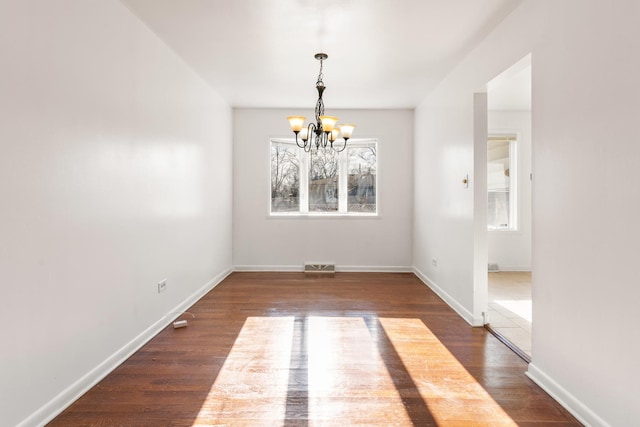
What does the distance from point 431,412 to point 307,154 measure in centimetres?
461

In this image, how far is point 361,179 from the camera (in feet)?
19.7

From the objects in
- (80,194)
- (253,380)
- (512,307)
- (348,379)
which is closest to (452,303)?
(512,307)

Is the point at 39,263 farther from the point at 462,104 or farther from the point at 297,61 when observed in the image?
the point at 462,104

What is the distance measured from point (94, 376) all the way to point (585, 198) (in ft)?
10.3

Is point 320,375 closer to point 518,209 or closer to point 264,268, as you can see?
point 264,268

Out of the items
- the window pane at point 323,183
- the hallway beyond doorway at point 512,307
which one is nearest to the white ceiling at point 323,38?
the window pane at point 323,183

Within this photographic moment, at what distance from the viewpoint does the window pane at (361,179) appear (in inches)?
236

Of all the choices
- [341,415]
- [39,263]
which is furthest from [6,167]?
[341,415]

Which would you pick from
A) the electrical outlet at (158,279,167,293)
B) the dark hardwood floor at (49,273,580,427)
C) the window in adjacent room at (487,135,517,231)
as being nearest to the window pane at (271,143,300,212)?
the dark hardwood floor at (49,273,580,427)

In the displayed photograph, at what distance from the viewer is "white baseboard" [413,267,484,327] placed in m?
3.38

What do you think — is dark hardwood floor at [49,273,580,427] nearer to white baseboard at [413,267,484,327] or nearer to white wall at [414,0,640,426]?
white baseboard at [413,267,484,327]

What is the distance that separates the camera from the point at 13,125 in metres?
1.72

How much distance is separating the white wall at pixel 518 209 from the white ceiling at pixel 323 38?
7.14 feet

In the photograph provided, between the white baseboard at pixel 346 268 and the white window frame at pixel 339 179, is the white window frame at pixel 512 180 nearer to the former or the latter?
the white baseboard at pixel 346 268
